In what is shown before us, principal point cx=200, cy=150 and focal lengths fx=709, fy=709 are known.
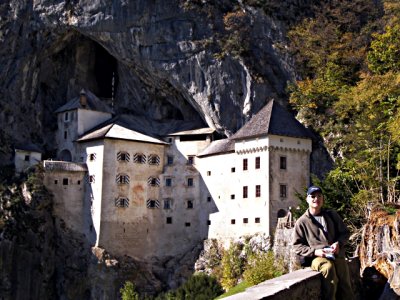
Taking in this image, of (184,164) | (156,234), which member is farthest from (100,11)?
(156,234)

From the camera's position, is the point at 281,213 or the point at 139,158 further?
the point at 139,158

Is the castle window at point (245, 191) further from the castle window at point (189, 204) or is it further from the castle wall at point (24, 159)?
the castle wall at point (24, 159)

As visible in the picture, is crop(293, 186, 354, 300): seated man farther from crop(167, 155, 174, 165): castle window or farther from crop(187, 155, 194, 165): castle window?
crop(167, 155, 174, 165): castle window

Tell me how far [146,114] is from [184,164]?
8.02 metres

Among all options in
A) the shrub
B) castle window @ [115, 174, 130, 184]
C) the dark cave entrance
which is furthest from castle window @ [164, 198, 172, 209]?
the dark cave entrance

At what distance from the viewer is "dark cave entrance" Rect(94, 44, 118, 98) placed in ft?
237

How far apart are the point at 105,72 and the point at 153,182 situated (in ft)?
55.9

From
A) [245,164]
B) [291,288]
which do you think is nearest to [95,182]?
[245,164]

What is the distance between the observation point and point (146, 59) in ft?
207

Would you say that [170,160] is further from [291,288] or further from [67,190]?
[291,288]

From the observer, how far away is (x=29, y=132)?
66.8 meters

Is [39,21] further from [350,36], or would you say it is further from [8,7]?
[350,36]

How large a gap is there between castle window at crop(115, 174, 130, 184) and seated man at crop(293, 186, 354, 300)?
4800cm

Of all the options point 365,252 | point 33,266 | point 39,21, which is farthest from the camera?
point 39,21
